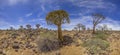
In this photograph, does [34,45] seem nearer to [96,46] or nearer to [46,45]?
[46,45]

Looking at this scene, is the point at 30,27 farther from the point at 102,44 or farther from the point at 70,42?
the point at 102,44

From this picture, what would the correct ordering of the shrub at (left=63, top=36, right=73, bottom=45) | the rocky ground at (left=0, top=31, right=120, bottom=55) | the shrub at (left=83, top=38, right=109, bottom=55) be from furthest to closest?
the shrub at (left=63, top=36, right=73, bottom=45) → the rocky ground at (left=0, top=31, right=120, bottom=55) → the shrub at (left=83, top=38, right=109, bottom=55)

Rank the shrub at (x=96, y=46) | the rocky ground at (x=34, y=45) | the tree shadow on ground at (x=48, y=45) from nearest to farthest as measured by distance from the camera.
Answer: the shrub at (x=96, y=46), the rocky ground at (x=34, y=45), the tree shadow on ground at (x=48, y=45)

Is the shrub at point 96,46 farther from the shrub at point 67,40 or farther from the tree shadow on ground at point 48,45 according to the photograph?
the tree shadow on ground at point 48,45

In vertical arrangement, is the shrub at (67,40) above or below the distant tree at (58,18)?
below

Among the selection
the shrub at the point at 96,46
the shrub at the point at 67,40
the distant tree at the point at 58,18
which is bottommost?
the shrub at the point at 96,46

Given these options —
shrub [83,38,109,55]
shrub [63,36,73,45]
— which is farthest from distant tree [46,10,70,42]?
shrub [83,38,109,55]

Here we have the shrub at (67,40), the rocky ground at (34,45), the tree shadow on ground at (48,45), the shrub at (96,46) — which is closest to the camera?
the shrub at (96,46)

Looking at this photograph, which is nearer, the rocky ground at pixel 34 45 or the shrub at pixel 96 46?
the shrub at pixel 96 46

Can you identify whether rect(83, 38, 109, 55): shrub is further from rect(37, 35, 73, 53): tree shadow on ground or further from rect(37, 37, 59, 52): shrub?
rect(37, 37, 59, 52): shrub

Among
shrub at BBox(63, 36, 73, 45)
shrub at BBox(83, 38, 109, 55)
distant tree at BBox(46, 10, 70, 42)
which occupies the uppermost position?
distant tree at BBox(46, 10, 70, 42)

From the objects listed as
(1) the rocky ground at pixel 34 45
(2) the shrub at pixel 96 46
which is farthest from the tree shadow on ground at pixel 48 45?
(2) the shrub at pixel 96 46

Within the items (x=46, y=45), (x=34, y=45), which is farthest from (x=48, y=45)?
(x=34, y=45)

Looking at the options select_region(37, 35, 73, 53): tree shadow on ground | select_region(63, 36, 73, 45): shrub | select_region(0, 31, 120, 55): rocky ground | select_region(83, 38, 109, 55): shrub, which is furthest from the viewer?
select_region(63, 36, 73, 45): shrub
